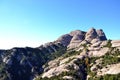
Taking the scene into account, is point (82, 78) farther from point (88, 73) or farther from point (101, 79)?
point (101, 79)

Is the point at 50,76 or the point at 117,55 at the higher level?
the point at 117,55

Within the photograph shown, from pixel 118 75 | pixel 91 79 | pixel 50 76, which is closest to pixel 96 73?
pixel 91 79

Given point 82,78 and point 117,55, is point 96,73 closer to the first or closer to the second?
point 82,78

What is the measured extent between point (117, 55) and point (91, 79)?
124ft

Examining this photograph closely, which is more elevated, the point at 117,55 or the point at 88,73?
the point at 117,55

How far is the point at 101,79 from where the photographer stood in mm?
164625

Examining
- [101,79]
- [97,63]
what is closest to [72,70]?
[97,63]

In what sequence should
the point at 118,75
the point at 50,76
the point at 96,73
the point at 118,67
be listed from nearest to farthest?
1. the point at 118,75
2. the point at 118,67
3. the point at 96,73
4. the point at 50,76

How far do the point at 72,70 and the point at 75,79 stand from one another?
15969mm

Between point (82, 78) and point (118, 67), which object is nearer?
point (118, 67)

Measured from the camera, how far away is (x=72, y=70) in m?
197

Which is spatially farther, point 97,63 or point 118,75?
point 97,63

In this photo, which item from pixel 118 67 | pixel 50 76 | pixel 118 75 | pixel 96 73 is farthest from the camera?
pixel 50 76

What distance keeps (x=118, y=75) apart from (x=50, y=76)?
59111 millimetres
